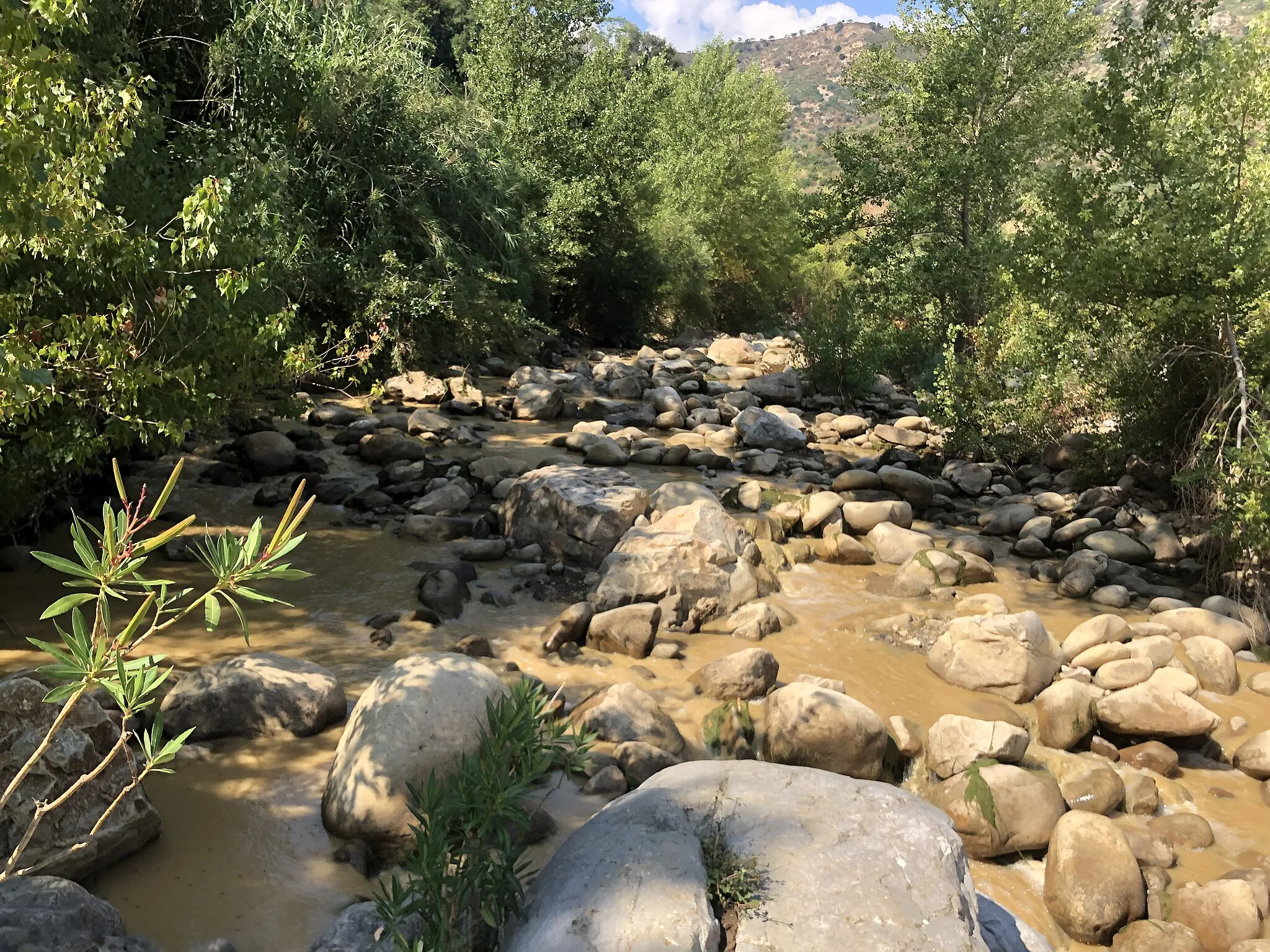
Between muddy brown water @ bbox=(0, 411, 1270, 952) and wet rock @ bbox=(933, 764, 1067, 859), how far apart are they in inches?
4.9

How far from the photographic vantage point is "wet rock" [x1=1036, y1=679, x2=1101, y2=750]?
6.80 m

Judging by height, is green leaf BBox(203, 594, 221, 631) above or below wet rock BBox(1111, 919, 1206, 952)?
above

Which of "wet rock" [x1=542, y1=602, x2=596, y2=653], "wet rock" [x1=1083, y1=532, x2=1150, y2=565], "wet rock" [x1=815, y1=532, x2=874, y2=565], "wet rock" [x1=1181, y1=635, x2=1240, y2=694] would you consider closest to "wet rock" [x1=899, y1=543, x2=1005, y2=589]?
"wet rock" [x1=815, y1=532, x2=874, y2=565]

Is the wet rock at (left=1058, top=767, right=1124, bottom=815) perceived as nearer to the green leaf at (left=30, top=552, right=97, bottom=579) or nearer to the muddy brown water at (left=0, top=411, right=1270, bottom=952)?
the muddy brown water at (left=0, top=411, right=1270, bottom=952)

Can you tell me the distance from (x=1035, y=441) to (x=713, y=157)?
796 inches

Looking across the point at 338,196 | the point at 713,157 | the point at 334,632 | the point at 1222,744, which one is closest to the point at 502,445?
the point at 338,196

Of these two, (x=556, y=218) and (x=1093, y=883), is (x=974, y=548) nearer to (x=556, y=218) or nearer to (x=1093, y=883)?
(x=1093, y=883)

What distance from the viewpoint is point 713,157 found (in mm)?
31188

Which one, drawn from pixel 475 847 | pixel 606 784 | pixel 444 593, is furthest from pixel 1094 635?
pixel 475 847

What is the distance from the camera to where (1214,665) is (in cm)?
775

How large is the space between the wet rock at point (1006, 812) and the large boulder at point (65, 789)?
4.51 metres

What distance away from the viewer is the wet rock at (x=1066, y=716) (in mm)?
6797

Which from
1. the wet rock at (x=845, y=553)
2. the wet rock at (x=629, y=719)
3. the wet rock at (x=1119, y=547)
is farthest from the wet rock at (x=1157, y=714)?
the wet rock at (x=1119, y=547)

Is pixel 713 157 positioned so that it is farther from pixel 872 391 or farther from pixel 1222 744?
pixel 1222 744
